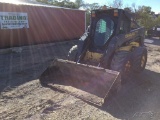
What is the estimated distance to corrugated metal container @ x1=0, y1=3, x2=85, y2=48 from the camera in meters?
12.2

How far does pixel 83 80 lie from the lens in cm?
586

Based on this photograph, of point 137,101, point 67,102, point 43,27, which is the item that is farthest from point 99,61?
point 43,27

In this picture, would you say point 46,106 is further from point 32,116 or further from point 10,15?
point 10,15

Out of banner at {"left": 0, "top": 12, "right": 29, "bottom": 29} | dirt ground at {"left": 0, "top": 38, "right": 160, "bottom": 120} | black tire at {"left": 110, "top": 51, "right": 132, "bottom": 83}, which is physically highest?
banner at {"left": 0, "top": 12, "right": 29, "bottom": 29}

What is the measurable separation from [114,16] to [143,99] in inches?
105

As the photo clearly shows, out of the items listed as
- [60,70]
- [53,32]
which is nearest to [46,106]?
[60,70]

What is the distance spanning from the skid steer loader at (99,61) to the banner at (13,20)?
6.50 m

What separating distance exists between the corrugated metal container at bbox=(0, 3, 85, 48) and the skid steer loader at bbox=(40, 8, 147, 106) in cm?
654

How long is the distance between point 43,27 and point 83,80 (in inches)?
366

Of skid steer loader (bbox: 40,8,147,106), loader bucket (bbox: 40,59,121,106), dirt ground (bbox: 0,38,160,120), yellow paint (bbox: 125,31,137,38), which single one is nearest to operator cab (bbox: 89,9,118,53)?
skid steer loader (bbox: 40,8,147,106)

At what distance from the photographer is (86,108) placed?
187 inches

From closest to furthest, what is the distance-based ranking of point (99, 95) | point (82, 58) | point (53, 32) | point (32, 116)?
point (32, 116) < point (99, 95) < point (82, 58) < point (53, 32)

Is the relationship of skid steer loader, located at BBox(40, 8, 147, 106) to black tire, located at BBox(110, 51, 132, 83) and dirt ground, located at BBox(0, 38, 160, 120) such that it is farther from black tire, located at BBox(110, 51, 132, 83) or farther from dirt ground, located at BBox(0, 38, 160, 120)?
dirt ground, located at BBox(0, 38, 160, 120)

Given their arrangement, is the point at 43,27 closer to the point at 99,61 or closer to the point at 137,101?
the point at 99,61
